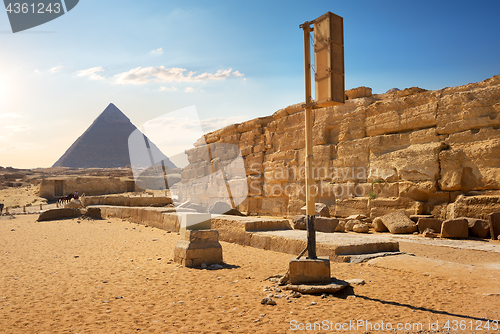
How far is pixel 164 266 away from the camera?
18.7ft

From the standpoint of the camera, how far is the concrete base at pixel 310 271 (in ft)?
13.3

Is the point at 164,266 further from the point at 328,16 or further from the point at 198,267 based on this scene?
the point at 328,16

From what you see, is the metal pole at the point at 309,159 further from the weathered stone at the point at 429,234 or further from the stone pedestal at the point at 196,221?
the weathered stone at the point at 429,234

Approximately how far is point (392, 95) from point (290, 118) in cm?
447

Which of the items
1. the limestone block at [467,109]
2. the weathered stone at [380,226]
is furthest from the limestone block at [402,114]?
the weathered stone at [380,226]

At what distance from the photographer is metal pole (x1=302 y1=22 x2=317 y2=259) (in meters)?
4.11

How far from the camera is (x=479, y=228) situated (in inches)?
304

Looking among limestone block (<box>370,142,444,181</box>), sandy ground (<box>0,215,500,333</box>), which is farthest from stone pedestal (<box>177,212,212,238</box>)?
limestone block (<box>370,142,444,181</box>)

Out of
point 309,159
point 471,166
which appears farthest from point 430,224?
point 309,159

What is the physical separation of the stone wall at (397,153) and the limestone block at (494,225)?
83cm

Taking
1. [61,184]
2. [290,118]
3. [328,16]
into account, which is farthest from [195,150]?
[328,16]

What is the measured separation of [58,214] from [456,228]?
14.3 meters

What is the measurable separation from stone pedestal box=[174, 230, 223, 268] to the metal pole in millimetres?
2139

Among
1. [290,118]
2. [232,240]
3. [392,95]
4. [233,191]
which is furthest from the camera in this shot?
[233,191]
